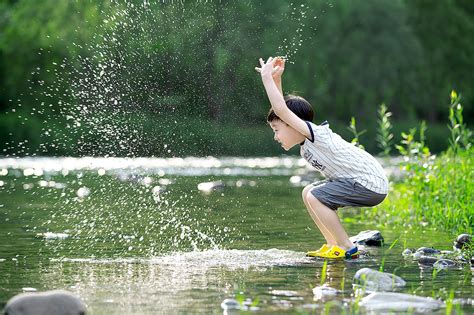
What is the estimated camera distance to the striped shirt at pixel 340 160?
312 inches

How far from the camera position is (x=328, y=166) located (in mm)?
8086

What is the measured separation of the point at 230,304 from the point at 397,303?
0.98m

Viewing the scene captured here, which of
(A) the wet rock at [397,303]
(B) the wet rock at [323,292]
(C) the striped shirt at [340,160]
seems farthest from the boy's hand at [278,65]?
(A) the wet rock at [397,303]

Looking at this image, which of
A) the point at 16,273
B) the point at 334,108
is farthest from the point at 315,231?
the point at 334,108

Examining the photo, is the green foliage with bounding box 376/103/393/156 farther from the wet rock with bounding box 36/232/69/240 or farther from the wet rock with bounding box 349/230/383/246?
the wet rock with bounding box 36/232/69/240

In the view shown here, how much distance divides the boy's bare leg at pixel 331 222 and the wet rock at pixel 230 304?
2.40m

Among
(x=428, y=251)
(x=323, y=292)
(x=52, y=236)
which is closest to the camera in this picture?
(x=323, y=292)

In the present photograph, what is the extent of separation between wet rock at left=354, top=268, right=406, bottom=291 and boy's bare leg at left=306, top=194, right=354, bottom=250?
143 centimetres

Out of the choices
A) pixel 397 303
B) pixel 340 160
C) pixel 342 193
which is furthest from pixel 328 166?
pixel 397 303

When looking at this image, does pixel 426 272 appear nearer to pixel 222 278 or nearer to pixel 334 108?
pixel 222 278

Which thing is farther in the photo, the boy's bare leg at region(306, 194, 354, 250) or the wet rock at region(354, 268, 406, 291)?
the boy's bare leg at region(306, 194, 354, 250)

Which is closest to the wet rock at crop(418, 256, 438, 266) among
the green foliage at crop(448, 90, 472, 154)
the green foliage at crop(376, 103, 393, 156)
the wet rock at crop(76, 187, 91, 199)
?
the green foliage at crop(448, 90, 472, 154)

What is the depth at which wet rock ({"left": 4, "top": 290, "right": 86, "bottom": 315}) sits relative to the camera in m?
5.14

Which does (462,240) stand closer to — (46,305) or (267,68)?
(267,68)
